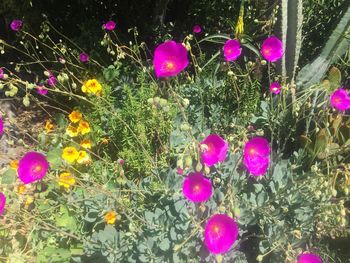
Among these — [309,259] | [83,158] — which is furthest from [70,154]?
[309,259]

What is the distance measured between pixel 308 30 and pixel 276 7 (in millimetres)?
721

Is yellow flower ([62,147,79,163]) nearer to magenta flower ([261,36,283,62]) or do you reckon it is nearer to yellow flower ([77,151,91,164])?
yellow flower ([77,151,91,164])

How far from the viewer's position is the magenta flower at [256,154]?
1.21 m

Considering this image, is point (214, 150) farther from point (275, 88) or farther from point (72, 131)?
point (72, 131)

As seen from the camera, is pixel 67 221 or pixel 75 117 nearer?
pixel 67 221

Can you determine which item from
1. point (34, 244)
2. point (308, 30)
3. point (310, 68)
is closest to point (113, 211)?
point (34, 244)

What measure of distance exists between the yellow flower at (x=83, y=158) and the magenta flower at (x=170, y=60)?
98 centimetres

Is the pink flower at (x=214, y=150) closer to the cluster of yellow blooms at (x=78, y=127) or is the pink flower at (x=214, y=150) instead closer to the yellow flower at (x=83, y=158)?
the yellow flower at (x=83, y=158)

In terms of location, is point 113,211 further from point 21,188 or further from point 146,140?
point 21,188

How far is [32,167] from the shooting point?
Result: 1.32m

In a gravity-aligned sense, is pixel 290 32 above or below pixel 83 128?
above

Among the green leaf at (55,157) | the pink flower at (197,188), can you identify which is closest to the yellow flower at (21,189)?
the green leaf at (55,157)

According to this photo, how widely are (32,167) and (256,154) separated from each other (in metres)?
0.72

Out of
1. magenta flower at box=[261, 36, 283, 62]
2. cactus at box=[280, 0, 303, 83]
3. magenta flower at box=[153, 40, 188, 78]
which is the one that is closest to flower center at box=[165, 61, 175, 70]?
magenta flower at box=[153, 40, 188, 78]
